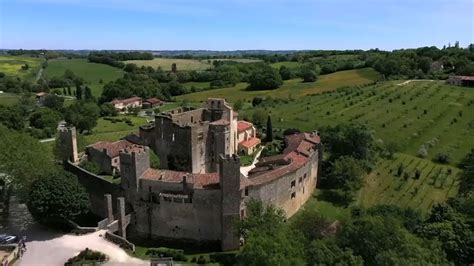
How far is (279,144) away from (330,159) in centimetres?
1826

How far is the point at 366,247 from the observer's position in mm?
38188

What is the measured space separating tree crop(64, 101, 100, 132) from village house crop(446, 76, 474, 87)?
108 meters

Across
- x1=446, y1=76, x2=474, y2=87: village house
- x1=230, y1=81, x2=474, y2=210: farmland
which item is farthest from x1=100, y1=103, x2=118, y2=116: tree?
x1=446, y1=76, x2=474, y2=87: village house

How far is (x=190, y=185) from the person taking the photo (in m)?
48.7

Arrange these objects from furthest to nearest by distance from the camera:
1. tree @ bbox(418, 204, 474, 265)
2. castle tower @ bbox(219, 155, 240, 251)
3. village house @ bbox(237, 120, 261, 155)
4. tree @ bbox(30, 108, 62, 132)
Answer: tree @ bbox(30, 108, 62, 132)
village house @ bbox(237, 120, 261, 155)
castle tower @ bbox(219, 155, 240, 251)
tree @ bbox(418, 204, 474, 265)

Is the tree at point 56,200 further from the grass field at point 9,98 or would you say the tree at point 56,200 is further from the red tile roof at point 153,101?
the grass field at point 9,98

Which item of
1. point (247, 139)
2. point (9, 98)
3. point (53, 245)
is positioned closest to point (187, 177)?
point (53, 245)

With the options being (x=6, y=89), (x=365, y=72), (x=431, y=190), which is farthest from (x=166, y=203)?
(x=6, y=89)

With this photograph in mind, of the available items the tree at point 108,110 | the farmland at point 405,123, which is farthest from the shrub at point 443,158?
the tree at point 108,110

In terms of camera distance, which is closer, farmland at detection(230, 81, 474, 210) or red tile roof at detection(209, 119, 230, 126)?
farmland at detection(230, 81, 474, 210)

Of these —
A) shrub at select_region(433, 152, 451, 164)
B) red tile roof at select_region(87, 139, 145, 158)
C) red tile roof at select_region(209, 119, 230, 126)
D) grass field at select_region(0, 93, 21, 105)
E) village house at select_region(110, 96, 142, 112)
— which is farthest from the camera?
grass field at select_region(0, 93, 21, 105)

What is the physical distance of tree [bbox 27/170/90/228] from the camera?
4900 centimetres

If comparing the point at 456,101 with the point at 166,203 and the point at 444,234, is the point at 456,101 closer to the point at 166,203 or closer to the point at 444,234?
the point at 444,234

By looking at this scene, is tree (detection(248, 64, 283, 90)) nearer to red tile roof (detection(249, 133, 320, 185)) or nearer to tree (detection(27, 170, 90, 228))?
red tile roof (detection(249, 133, 320, 185))
